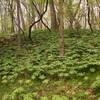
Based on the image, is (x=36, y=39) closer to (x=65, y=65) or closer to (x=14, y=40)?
(x=14, y=40)

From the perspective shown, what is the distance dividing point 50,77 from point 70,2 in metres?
13.6

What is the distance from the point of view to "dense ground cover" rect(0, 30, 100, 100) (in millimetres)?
9117

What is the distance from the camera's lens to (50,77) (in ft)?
33.8

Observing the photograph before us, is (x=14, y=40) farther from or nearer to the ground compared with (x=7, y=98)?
farther from the ground

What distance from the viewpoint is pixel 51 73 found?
10.2 meters

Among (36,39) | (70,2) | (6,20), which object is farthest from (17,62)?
(6,20)

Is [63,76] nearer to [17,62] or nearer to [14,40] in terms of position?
[17,62]

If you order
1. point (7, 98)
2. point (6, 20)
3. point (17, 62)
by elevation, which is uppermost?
point (6, 20)

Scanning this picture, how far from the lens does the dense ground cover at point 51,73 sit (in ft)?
29.9

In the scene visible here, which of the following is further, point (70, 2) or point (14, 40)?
point (70, 2)

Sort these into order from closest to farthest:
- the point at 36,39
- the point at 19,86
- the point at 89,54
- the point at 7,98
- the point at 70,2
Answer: the point at 7,98 < the point at 19,86 < the point at 89,54 < the point at 36,39 < the point at 70,2

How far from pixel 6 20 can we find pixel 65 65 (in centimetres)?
2598

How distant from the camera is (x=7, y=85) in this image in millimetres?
10414

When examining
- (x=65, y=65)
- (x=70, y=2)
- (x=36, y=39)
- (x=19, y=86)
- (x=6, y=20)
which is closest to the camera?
(x=19, y=86)
